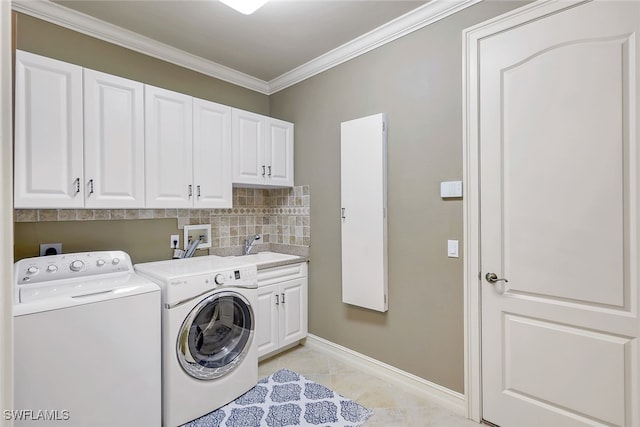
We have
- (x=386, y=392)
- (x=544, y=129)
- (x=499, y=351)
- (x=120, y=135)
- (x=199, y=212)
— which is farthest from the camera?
(x=199, y=212)

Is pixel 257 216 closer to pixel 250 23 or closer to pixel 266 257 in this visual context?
pixel 266 257

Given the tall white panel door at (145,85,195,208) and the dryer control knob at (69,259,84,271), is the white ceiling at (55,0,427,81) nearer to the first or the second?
the tall white panel door at (145,85,195,208)

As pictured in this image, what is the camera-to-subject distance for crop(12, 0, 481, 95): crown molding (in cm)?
202

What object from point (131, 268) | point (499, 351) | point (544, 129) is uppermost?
point (544, 129)

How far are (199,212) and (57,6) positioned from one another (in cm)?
168

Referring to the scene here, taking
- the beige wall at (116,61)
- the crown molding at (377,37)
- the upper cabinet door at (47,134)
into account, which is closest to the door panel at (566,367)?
the crown molding at (377,37)

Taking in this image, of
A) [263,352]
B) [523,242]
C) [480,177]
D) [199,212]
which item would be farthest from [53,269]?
[523,242]

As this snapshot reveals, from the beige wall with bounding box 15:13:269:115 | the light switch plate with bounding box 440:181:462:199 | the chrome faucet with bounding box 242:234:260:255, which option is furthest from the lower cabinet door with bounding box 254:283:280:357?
the beige wall with bounding box 15:13:269:115

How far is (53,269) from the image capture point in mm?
1837

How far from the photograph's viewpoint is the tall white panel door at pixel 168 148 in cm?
218

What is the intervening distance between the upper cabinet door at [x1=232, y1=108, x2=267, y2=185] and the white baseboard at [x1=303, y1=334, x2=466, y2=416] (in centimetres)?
161

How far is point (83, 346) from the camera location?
1.54 m

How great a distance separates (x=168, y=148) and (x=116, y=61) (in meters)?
0.81

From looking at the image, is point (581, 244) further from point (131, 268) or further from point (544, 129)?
point (131, 268)
